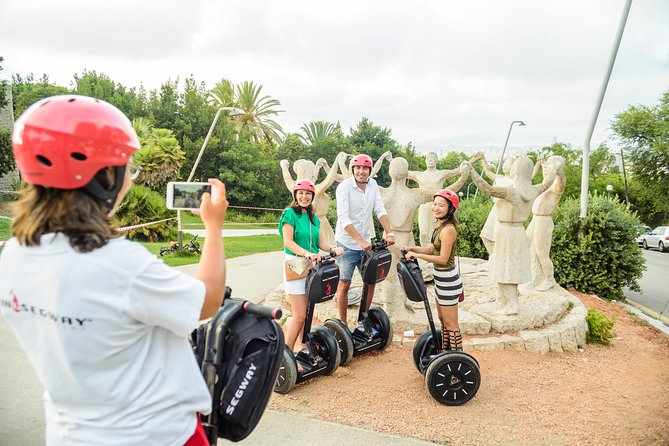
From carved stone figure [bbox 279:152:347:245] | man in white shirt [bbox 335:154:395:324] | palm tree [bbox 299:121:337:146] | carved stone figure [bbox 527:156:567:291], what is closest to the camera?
man in white shirt [bbox 335:154:395:324]

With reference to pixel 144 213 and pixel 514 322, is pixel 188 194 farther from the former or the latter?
pixel 144 213

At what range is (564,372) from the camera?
490 cm

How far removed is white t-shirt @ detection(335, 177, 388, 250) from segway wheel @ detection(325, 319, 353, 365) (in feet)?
2.95

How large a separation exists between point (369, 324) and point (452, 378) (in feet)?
4.37

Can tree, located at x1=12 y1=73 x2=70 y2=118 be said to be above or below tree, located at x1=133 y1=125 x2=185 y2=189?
above

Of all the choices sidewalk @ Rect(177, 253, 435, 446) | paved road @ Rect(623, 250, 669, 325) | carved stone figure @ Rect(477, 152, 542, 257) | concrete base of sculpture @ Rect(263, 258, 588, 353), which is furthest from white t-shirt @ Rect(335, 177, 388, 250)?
paved road @ Rect(623, 250, 669, 325)

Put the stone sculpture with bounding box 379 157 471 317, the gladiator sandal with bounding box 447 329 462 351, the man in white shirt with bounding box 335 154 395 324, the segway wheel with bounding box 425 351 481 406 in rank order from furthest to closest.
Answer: the stone sculpture with bounding box 379 157 471 317, the man in white shirt with bounding box 335 154 395 324, the gladiator sandal with bounding box 447 329 462 351, the segway wheel with bounding box 425 351 481 406

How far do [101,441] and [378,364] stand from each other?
386 centimetres

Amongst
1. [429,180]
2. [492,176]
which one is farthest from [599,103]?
[429,180]

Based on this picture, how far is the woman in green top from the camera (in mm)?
4227

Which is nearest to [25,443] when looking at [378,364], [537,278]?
[378,364]

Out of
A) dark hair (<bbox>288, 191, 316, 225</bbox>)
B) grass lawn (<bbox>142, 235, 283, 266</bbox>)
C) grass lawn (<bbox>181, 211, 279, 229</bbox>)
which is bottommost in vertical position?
grass lawn (<bbox>181, 211, 279, 229</bbox>)

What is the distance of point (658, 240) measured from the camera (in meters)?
21.0

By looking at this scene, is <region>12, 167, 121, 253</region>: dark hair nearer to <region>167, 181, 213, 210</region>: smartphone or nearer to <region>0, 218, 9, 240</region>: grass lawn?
<region>167, 181, 213, 210</region>: smartphone
